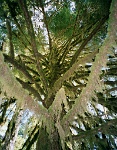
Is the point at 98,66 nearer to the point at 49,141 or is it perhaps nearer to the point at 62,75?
the point at 49,141

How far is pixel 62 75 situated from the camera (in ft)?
11.2

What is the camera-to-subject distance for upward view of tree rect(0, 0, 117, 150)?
6.38 feet

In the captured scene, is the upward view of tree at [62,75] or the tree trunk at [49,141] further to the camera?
the tree trunk at [49,141]

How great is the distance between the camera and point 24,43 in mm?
3561

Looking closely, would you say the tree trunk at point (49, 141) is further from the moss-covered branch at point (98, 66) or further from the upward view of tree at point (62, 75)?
the moss-covered branch at point (98, 66)

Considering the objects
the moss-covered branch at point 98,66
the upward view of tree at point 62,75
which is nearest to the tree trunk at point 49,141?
the upward view of tree at point 62,75

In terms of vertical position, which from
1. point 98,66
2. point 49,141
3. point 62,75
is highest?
point 62,75

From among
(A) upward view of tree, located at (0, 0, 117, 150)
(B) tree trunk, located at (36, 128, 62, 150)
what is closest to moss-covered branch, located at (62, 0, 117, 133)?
(A) upward view of tree, located at (0, 0, 117, 150)

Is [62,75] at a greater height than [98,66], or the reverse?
[62,75]

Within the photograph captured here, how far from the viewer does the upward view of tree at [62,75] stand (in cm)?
194

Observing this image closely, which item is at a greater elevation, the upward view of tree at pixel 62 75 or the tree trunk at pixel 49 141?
the upward view of tree at pixel 62 75

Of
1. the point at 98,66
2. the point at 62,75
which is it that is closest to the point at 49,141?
the point at 98,66

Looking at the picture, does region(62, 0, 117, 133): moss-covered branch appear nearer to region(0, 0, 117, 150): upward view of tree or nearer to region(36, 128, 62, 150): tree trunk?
region(0, 0, 117, 150): upward view of tree

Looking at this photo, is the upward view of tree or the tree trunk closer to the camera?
the upward view of tree
